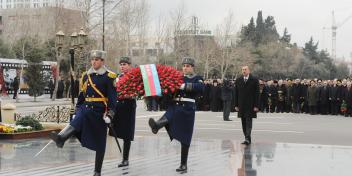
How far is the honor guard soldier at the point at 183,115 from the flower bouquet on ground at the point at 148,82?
0.16 meters

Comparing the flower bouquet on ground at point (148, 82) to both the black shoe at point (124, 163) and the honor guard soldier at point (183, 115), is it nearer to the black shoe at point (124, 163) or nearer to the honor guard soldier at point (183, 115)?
the honor guard soldier at point (183, 115)

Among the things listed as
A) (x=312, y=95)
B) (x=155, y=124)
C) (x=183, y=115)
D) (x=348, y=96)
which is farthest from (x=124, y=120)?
(x=312, y=95)

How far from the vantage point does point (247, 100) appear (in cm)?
1373

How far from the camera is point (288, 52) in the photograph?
77.5 m

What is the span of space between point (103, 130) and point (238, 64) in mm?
60911

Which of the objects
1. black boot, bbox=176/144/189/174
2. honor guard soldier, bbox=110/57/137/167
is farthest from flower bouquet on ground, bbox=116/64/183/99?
black boot, bbox=176/144/189/174

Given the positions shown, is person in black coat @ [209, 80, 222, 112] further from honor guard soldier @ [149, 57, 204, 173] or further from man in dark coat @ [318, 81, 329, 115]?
honor guard soldier @ [149, 57, 204, 173]

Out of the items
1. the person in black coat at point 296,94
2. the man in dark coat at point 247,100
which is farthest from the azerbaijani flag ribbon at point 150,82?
the person in black coat at point 296,94

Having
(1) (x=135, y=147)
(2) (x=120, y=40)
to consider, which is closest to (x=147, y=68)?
(1) (x=135, y=147)

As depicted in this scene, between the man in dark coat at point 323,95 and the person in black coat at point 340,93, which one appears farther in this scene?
the man in dark coat at point 323,95

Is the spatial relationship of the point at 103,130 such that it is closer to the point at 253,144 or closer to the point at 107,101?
the point at 107,101

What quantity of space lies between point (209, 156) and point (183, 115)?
7.08ft

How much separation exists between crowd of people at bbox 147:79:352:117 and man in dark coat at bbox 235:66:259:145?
11.3 m

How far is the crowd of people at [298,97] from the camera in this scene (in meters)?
26.3
